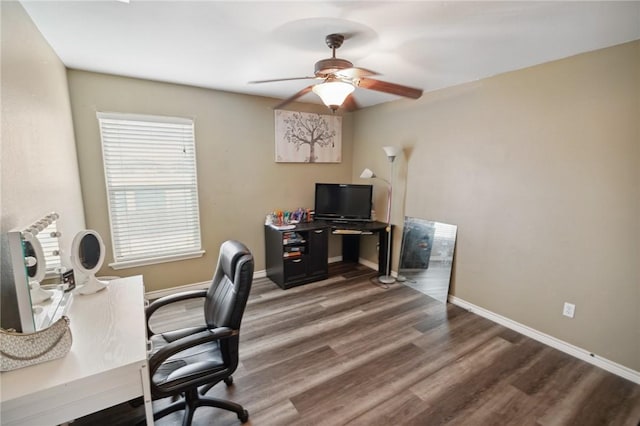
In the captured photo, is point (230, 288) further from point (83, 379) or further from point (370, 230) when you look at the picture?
point (370, 230)

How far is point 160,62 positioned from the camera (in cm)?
247

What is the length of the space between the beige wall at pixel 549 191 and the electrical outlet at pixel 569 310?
3cm

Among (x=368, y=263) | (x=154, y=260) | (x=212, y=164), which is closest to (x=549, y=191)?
(x=368, y=263)

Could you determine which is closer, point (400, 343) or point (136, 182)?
point (400, 343)

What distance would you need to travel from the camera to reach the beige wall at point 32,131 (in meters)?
1.41

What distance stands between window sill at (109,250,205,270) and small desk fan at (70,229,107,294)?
1.24 m

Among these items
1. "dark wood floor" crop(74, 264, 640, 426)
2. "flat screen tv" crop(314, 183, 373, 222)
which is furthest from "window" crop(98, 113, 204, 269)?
"flat screen tv" crop(314, 183, 373, 222)

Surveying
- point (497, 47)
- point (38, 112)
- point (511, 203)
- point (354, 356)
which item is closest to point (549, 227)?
point (511, 203)

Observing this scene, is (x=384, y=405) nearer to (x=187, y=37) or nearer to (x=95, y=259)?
(x=95, y=259)

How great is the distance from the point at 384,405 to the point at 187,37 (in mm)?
2823

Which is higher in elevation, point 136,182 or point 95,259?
point 136,182

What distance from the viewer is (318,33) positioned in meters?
1.92

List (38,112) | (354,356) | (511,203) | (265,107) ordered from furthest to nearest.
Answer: (265,107), (511,203), (354,356), (38,112)

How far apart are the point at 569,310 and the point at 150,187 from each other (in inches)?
163
